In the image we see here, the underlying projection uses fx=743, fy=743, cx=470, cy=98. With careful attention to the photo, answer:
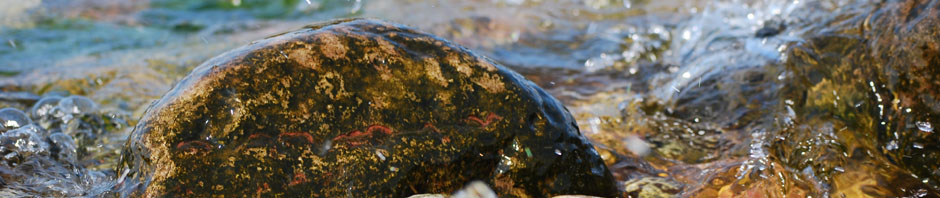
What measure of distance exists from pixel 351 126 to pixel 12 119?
218 cm

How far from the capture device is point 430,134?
101 inches

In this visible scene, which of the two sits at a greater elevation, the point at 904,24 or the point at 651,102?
the point at 904,24

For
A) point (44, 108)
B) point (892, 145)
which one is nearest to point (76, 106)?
point (44, 108)

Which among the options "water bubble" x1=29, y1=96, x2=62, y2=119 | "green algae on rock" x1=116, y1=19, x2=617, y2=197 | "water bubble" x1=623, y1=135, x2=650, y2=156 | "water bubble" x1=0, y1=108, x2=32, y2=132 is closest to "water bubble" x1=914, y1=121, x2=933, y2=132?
"water bubble" x1=623, y1=135, x2=650, y2=156

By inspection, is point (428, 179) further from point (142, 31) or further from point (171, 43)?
point (142, 31)

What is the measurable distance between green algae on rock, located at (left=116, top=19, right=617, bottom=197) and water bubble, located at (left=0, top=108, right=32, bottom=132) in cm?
143

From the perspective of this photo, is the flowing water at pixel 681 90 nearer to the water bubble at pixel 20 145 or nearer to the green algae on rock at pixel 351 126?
the water bubble at pixel 20 145

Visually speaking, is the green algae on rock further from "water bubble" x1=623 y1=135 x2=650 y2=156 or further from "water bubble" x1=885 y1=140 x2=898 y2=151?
"water bubble" x1=885 y1=140 x2=898 y2=151

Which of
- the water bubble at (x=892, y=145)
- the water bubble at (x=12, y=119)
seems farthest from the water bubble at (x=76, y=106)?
the water bubble at (x=892, y=145)

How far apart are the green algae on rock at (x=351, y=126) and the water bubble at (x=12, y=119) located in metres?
1.43

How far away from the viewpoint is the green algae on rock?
240cm

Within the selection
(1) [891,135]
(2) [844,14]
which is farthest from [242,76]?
(2) [844,14]

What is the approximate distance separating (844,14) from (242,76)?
11.2ft

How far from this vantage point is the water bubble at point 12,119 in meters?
3.56
